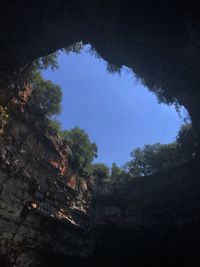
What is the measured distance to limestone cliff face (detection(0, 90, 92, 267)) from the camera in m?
10.3

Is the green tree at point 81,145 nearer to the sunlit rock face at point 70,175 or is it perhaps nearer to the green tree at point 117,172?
the green tree at point 117,172

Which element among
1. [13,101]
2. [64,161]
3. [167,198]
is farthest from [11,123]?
[167,198]

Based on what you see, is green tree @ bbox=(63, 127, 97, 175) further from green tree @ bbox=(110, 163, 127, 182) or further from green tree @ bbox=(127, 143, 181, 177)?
green tree @ bbox=(127, 143, 181, 177)

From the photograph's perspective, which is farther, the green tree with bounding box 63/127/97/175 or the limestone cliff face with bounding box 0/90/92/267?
the green tree with bounding box 63/127/97/175

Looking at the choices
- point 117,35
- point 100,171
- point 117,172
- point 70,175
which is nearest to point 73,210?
point 70,175

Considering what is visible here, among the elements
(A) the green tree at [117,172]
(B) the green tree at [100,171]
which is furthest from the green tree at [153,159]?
(B) the green tree at [100,171]

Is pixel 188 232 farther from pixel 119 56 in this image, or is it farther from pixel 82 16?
pixel 82 16

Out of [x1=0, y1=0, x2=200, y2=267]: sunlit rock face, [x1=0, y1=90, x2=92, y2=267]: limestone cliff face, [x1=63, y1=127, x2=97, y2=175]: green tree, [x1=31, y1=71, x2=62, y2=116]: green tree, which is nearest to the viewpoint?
[x1=0, y1=90, x2=92, y2=267]: limestone cliff face

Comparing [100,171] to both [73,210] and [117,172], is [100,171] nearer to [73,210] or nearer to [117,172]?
[117,172]

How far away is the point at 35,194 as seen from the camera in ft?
41.4

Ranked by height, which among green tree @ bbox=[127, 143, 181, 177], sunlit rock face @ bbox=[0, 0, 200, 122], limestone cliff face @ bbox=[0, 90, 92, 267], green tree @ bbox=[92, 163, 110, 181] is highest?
green tree @ bbox=[127, 143, 181, 177]

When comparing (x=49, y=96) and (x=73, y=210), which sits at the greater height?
(x=49, y=96)

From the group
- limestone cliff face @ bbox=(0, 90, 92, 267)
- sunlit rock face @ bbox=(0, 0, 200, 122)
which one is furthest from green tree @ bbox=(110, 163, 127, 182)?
sunlit rock face @ bbox=(0, 0, 200, 122)

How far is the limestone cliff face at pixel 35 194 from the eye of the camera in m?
10.3
